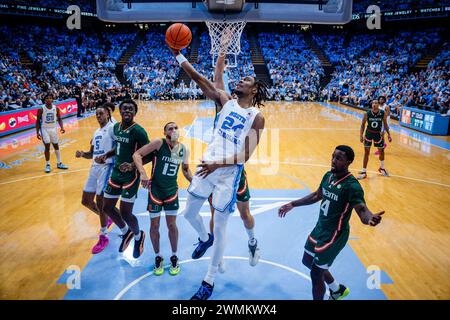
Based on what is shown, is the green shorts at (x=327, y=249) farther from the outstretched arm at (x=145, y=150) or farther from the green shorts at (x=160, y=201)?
the outstretched arm at (x=145, y=150)

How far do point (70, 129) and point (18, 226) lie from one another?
984cm

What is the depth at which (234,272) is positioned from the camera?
4.25m

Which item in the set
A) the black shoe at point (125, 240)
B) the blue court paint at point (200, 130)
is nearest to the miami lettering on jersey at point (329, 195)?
the black shoe at point (125, 240)

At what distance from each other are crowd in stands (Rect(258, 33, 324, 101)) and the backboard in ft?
58.6

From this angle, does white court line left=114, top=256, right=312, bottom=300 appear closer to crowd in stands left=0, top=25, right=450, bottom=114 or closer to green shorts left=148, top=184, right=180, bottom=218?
green shorts left=148, top=184, right=180, bottom=218

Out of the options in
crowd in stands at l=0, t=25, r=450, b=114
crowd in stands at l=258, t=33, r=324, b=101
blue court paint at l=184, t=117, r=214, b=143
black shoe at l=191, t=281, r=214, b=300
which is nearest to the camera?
black shoe at l=191, t=281, r=214, b=300

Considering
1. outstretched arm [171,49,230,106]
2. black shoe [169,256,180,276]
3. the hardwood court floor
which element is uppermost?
outstretched arm [171,49,230,106]

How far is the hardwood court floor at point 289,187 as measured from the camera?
422cm

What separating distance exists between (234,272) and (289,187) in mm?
3569

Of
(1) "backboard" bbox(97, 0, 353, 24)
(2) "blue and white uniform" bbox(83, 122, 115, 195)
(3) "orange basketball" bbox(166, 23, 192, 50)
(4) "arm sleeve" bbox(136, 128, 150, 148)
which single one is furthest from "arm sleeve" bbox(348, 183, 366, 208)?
(1) "backboard" bbox(97, 0, 353, 24)

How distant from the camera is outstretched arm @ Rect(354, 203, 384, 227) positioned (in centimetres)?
276

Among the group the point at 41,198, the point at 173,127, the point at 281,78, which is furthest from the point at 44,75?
the point at 173,127

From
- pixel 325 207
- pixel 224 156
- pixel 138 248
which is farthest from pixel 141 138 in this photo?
pixel 325 207

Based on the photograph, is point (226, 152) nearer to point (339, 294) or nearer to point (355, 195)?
point (355, 195)
